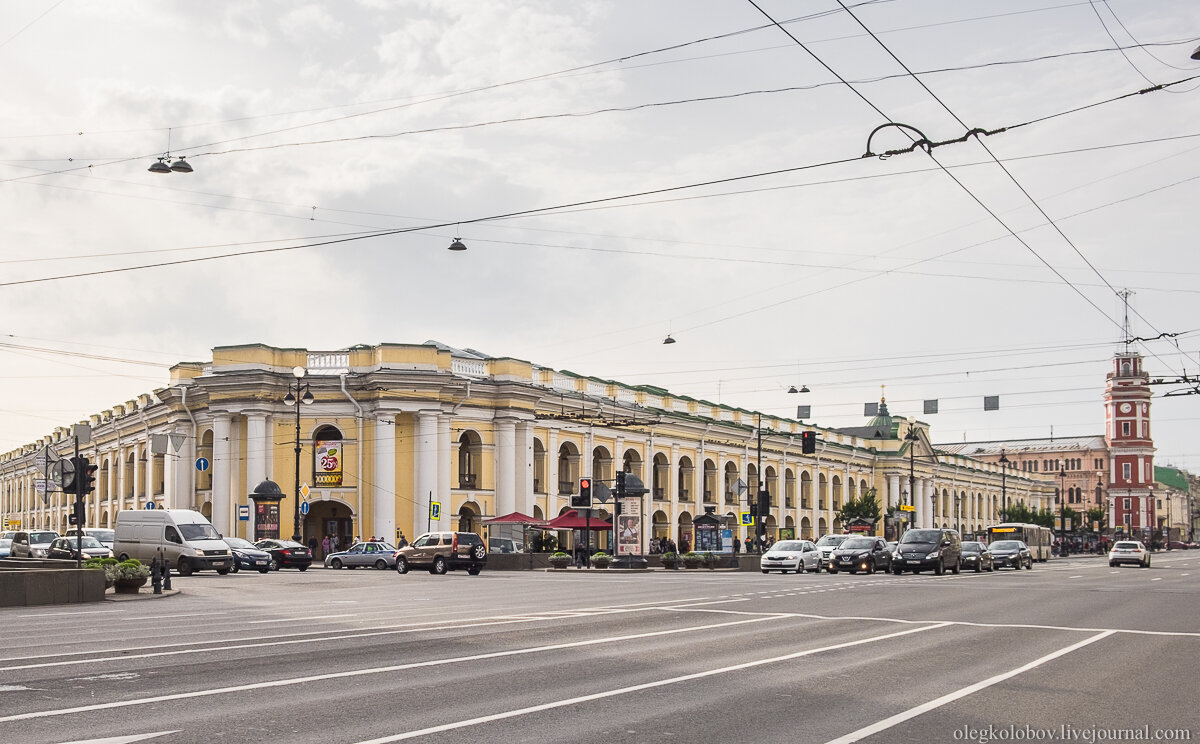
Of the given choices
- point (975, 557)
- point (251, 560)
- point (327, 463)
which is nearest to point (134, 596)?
point (251, 560)

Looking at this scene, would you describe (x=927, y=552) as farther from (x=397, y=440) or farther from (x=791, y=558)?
(x=397, y=440)

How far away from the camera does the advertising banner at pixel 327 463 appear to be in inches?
2462

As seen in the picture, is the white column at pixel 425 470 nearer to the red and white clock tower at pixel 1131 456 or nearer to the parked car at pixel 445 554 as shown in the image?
the parked car at pixel 445 554

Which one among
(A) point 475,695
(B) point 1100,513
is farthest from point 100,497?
(B) point 1100,513

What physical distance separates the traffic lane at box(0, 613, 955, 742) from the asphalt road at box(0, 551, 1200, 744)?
0.04m

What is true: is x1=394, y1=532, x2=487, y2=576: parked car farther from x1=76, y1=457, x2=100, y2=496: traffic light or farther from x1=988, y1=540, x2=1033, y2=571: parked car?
x1=988, y1=540, x2=1033, y2=571: parked car

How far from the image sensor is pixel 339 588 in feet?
108

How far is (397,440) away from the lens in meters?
63.0

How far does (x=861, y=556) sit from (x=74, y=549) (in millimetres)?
28769

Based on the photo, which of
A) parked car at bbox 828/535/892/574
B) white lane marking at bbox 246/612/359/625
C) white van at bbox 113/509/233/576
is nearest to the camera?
white lane marking at bbox 246/612/359/625

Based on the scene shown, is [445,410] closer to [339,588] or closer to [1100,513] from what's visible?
[339,588]

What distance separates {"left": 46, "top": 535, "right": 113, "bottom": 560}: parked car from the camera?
132 feet

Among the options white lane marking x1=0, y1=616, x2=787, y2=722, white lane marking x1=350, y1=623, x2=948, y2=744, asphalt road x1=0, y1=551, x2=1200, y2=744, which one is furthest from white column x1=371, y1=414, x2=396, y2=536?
white lane marking x1=350, y1=623, x2=948, y2=744

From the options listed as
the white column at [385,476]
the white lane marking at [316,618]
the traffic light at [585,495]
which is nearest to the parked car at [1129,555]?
the traffic light at [585,495]
